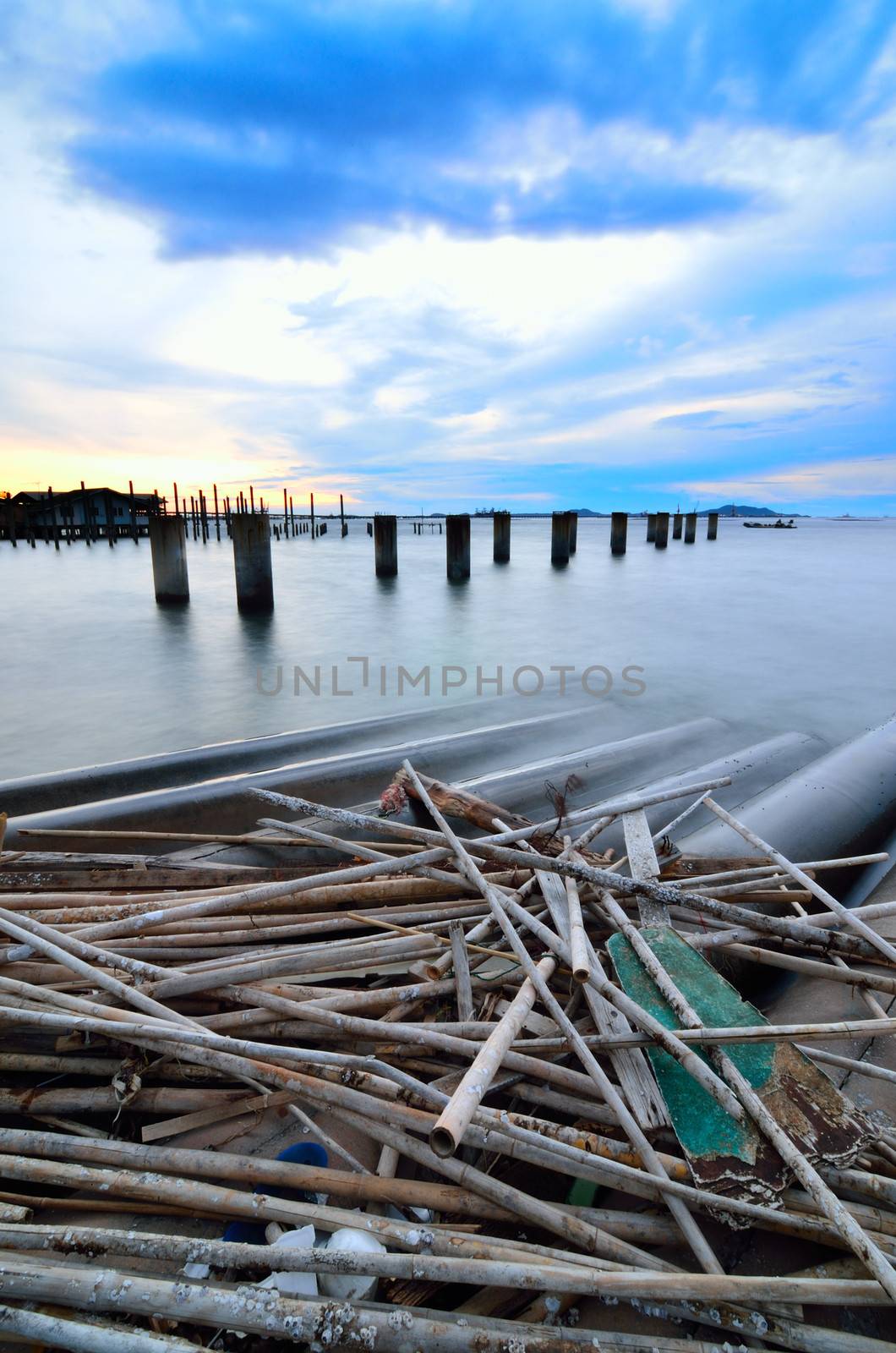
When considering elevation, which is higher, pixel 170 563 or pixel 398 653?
pixel 170 563

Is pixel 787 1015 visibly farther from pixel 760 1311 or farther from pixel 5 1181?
pixel 5 1181

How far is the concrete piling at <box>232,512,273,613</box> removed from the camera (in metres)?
16.0

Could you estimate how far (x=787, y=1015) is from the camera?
3.15 metres

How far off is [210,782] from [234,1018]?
11.4 ft

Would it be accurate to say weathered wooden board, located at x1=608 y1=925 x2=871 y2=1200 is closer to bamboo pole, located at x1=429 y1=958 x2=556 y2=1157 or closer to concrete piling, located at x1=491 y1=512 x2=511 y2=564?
bamboo pole, located at x1=429 y1=958 x2=556 y2=1157

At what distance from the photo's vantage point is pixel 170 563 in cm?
1786

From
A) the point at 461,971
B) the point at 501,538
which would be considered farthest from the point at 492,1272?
the point at 501,538

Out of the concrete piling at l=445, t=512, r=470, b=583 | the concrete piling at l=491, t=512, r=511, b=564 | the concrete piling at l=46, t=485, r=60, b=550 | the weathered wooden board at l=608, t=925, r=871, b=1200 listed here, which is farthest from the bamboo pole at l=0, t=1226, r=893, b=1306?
the concrete piling at l=46, t=485, r=60, b=550

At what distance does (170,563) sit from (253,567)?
9.04 feet

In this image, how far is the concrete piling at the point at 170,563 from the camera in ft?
56.2

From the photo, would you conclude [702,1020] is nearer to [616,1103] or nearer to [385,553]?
[616,1103]

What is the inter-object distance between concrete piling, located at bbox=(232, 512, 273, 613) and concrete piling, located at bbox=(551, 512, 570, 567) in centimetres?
2037

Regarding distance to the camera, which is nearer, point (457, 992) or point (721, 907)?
point (457, 992)

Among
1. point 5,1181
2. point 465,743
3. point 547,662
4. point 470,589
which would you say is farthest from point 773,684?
point 470,589
